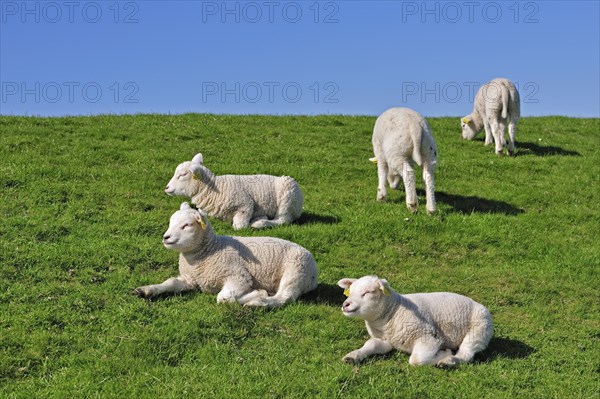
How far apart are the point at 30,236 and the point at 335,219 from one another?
5.84 metres

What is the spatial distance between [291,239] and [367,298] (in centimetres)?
497

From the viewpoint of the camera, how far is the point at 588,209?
17.8m

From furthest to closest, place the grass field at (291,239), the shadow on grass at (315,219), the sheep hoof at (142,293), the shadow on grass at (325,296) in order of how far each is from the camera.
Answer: the shadow on grass at (315,219), the shadow on grass at (325,296), the sheep hoof at (142,293), the grass field at (291,239)

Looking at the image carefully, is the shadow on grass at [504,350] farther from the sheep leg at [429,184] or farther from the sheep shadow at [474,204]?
the sheep shadow at [474,204]

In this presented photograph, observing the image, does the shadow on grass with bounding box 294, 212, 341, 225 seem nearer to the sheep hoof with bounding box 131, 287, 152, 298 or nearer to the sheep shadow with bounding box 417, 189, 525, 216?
the sheep shadow with bounding box 417, 189, 525, 216

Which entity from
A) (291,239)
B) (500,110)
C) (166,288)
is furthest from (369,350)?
(500,110)

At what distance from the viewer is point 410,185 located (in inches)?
631

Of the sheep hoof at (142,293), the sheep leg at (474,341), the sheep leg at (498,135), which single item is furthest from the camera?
the sheep leg at (498,135)

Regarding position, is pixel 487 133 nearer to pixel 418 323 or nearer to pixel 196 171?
A: pixel 196 171

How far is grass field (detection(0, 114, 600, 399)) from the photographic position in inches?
340

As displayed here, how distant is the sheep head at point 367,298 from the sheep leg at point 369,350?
301 millimetres

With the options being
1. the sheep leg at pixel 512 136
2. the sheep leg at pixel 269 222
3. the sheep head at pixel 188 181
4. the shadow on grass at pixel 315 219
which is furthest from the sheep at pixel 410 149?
the sheep leg at pixel 512 136

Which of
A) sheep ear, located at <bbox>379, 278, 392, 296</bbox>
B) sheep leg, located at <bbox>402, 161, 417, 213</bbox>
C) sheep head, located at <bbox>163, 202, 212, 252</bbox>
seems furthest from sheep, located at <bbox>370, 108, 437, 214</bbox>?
sheep ear, located at <bbox>379, 278, 392, 296</bbox>

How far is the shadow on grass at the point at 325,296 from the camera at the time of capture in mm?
10734
